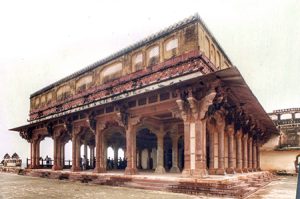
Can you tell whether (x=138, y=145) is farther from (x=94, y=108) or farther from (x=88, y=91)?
(x=94, y=108)

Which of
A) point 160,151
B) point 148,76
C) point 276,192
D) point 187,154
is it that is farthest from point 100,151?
point 276,192

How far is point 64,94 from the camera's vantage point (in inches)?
981

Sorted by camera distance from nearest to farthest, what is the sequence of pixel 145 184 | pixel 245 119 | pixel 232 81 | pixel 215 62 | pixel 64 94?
pixel 232 81
pixel 145 184
pixel 245 119
pixel 215 62
pixel 64 94

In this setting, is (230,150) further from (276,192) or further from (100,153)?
(100,153)

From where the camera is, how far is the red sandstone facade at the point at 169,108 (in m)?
10.9

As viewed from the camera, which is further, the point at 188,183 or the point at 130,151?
the point at 130,151

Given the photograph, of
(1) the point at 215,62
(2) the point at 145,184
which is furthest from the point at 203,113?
(1) the point at 215,62

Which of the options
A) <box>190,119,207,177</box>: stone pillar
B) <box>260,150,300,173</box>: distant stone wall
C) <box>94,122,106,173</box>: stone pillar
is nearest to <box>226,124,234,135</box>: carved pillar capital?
<box>190,119,207,177</box>: stone pillar

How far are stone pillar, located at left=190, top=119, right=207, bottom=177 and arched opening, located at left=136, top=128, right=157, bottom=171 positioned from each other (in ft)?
35.1

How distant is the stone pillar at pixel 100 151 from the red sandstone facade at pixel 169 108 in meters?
0.02

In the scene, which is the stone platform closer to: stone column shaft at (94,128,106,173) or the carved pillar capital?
stone column shaft at (94,128,106,173)

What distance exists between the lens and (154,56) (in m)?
16.9

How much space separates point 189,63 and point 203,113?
4640 mm

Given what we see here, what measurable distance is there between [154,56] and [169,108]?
5850 millimetres
